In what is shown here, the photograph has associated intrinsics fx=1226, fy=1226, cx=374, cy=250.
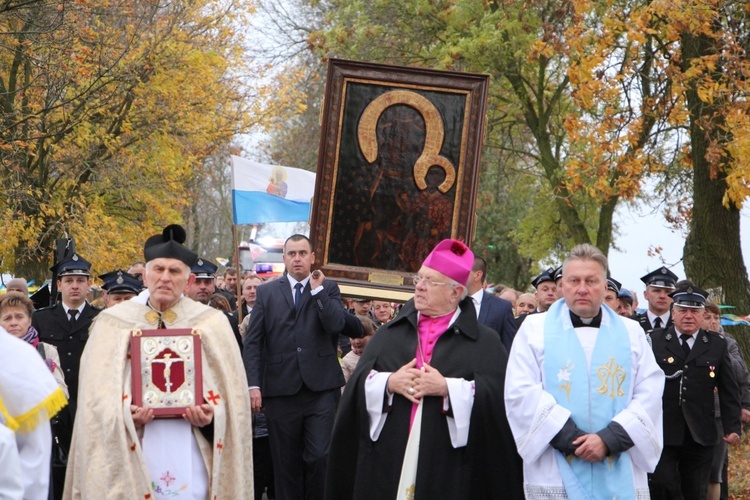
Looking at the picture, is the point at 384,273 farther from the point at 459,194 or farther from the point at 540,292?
the point at 540,292

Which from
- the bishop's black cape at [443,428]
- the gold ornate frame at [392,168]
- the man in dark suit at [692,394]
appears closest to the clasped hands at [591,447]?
the bishop's black cape at [443,428]

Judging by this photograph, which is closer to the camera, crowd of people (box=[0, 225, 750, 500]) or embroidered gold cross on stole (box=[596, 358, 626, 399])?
crowd of people (box=[0, 225, 750, 500])

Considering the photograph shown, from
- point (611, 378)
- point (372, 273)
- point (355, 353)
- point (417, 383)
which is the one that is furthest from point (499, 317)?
point (372, 273)

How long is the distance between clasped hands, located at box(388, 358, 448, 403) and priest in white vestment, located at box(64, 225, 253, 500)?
94 centimetres

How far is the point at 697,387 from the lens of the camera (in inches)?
414

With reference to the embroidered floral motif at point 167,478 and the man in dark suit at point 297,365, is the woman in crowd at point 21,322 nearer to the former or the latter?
the man in dark suit at point 297,365

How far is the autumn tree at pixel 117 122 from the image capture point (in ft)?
58.3

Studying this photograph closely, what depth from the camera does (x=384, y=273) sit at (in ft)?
45.9

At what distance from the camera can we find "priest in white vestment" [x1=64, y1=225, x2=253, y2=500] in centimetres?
673

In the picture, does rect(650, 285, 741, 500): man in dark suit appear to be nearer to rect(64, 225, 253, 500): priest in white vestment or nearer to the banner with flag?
rect(64, 225, 253, 500): priest in white vestment

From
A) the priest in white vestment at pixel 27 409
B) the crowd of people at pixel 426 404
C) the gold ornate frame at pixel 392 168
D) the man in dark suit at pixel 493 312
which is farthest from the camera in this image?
the gold ornate frame at pixel 392 168

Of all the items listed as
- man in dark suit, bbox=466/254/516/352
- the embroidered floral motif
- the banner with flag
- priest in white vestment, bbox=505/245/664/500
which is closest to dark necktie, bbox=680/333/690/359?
man in dark suit, bbox=466/254/516/352

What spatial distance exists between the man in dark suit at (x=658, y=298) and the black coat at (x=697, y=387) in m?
0.92

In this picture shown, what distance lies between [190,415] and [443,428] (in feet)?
4.69
